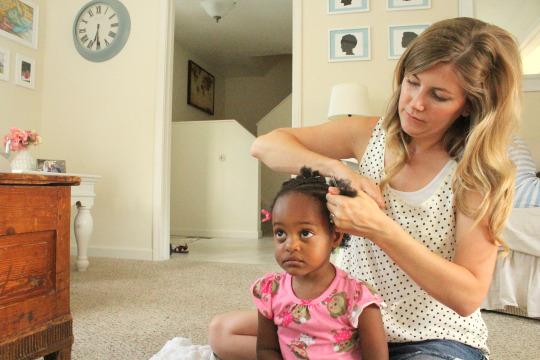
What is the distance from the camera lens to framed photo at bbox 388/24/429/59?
2.89m

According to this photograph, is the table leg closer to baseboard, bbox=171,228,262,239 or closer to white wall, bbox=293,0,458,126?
white wall, bbox=293,0,458,126

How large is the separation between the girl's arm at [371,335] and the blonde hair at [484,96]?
26cm

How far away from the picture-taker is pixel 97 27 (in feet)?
10.9

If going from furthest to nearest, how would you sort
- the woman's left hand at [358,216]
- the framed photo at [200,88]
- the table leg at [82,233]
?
1. the framed photo at [200,88]
2. the table leg at [82,233]
3. the woman's left hand at [358,216]

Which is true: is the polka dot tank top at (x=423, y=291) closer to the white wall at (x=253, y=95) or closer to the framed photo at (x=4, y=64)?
the framed photo at (x=4, y=64)

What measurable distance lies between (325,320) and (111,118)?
2939 mm

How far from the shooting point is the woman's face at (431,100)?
0.76m

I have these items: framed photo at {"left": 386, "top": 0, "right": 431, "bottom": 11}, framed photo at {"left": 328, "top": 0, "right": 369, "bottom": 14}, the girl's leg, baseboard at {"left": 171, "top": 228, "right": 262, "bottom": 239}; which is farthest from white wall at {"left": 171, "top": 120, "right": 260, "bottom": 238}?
the girl's leg

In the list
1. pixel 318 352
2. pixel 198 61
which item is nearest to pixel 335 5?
pixel 318 352

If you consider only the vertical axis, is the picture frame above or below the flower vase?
above

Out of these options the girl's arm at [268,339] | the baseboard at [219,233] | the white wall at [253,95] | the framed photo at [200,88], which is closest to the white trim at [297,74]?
the baseboard at [219,233]

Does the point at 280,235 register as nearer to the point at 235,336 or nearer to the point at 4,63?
the point at 235,336

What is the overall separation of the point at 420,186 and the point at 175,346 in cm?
91

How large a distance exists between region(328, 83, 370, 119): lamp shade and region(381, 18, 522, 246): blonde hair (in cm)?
185
